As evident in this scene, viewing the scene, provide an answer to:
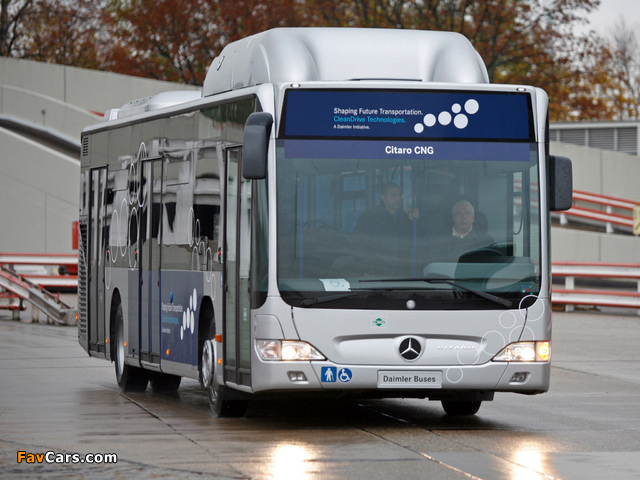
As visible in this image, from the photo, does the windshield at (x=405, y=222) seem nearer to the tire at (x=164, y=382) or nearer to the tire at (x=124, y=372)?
the tire at (x=124, y=372)

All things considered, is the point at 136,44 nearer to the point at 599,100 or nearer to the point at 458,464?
the point at 599,100

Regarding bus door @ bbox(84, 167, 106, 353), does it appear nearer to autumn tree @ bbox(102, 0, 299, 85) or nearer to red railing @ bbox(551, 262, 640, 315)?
red railing @ bbox(551, 262, 640, 315)

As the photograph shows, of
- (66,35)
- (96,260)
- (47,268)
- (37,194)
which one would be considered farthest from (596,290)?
(66,35)

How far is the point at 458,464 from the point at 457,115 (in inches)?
125

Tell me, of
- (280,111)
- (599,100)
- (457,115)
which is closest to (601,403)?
(457,115)

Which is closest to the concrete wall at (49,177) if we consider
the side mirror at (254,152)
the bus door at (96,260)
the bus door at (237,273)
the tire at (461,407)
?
the bus door at (96,260)

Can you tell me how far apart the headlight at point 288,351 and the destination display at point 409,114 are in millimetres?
1596

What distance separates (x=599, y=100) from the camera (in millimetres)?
66250

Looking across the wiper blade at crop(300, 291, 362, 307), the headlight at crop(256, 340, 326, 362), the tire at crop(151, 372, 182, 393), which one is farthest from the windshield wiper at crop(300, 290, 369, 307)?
the tire at crop(151, 372, 182, 393)

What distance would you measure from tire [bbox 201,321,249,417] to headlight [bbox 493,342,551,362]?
229cm

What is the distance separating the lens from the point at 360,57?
1188cm

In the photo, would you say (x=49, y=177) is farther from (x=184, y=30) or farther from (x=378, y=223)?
(x=378, y=223)

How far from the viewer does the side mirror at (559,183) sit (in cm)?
1149

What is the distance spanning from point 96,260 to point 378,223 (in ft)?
19.5
